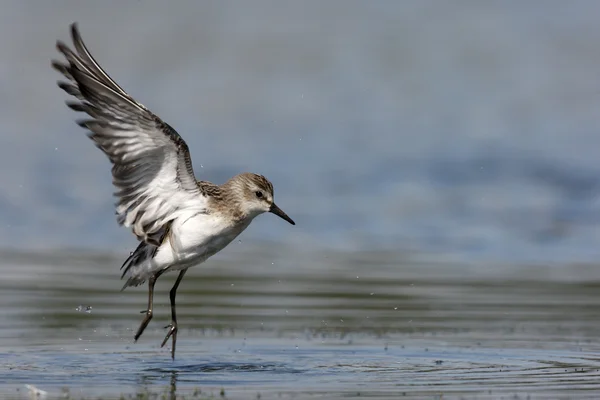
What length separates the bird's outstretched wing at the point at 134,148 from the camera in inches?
402

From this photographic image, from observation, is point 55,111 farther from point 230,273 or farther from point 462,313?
point 462,313

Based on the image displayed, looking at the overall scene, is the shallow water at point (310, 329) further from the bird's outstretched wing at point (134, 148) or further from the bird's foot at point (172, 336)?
the bird's outstretched wing at point (134, 148)

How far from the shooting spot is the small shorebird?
10273 millimetres

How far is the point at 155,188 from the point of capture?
11023 millimetres

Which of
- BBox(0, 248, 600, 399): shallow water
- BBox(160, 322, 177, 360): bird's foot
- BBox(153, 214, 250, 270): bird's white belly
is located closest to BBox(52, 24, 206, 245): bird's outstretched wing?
BBox(153, 214, 250, 270): bird's white belly

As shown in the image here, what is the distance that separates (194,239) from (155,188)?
0.54m

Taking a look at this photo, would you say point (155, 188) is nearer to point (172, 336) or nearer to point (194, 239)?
point (194, 239)

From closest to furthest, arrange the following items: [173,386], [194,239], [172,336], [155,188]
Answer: [173,386] → [155,188] → [194,239] → [172,336]

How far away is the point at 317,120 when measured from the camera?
86.5 feet

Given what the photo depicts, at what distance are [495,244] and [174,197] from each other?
27.7 feet

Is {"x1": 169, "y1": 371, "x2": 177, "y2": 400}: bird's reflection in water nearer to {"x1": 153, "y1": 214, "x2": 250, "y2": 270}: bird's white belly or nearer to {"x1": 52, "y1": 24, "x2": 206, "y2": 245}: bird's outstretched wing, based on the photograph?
{"x1": 153, "y1": 214, "x2": 250, "y2": 270}: bird's white belly

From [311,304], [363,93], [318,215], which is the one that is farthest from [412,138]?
[311,304]

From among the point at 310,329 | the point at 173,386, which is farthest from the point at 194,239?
the point at 310,329

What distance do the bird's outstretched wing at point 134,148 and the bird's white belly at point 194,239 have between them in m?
0.11
